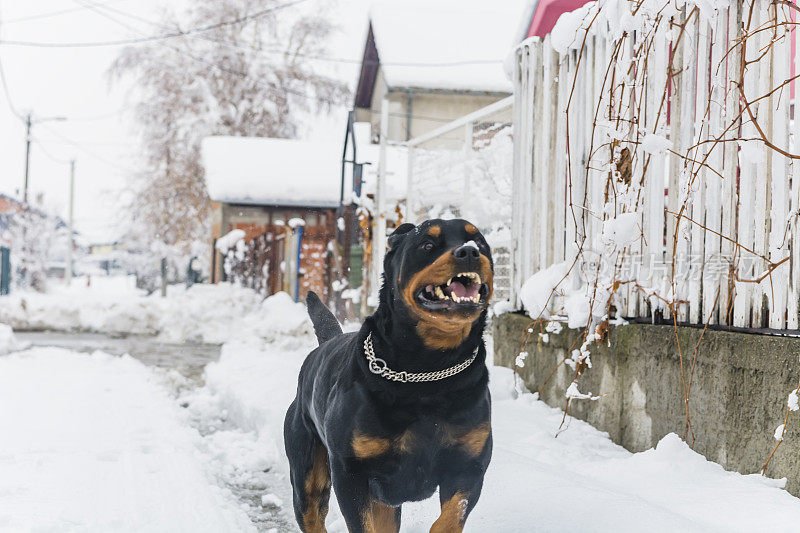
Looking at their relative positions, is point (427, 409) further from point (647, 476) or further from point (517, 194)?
point (517, 194)

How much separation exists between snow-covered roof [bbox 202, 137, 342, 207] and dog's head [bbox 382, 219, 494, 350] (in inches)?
828

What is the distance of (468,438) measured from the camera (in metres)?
2.48

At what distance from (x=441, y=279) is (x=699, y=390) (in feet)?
5.83

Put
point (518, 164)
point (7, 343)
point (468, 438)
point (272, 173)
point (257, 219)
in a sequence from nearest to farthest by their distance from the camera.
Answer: point (468, 438) < point (518, 164) < point (7, 343) < point (272, 173) < point (257, 219)

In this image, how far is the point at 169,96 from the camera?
101 ft

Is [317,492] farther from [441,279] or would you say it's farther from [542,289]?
[542,289]

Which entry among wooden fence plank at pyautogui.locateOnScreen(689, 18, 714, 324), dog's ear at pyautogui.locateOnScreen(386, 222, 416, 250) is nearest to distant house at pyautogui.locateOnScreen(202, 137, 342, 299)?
wooden fence plank at pyautogui.locateOnScreen(689, 18, 714, 324)

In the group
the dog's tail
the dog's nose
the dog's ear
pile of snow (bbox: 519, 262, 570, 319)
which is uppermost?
the dog's ear

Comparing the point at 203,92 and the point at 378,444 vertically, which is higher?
the point at 203,92

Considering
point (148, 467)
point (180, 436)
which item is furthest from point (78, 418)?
point (148, 467)

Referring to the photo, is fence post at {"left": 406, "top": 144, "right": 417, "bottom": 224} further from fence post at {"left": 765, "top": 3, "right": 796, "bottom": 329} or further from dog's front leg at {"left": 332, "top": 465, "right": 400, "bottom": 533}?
dog's front leg at {"left": 332, "top": 465, "right": 400, "bottom": 533}

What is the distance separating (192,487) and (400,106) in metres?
18.3

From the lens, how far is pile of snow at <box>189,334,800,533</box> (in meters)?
2.80

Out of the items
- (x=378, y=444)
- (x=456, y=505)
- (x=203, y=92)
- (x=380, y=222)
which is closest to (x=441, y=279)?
(x=378, y=444)
